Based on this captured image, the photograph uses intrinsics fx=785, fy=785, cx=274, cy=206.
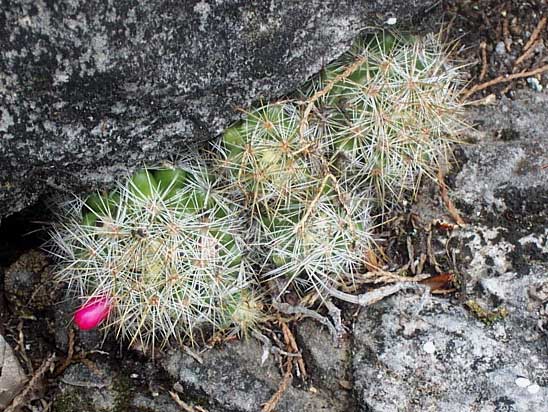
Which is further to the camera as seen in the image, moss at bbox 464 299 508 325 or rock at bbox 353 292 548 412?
moss at bbox 464 299 508 325

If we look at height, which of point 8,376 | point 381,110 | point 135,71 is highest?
point 135,71

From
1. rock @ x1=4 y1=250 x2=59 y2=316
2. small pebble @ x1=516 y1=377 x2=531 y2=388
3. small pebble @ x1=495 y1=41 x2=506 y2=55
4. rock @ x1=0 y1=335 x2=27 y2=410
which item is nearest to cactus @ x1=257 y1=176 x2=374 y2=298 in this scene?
small pebble @ x1=516 y1=377 x2=531 y2=388

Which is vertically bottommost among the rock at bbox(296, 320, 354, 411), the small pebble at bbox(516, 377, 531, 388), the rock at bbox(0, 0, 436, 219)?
the small pebble at bbox(516, 377, 531, 388)

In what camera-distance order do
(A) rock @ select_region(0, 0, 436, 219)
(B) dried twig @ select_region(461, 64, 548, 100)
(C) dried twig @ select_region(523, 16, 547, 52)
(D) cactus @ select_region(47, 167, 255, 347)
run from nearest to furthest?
(A) rock @ select_region(0, 0, 436, 219) → (D) cactus @ select_region(47, 167, 255, 347) → (B) dried twig @ select_region(461, 64, 548, 100) → (C) dried twig @ select_region(523, 16, 547, 52)

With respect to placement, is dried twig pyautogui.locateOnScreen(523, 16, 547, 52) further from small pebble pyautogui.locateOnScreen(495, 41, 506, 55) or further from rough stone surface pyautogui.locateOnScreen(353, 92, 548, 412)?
rough stone surface pyautogui.locateOnScreen(353, 92, 548, 412)

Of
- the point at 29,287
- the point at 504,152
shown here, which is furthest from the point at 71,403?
the point at 504,152

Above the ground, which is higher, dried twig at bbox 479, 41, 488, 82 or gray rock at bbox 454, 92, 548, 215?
dried twig at bbox 479, 41, 488, 82

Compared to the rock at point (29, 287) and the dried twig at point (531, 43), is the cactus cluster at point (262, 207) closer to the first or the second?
the rock at point (29, 287)

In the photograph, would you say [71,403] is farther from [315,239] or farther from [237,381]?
[315,239]
